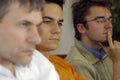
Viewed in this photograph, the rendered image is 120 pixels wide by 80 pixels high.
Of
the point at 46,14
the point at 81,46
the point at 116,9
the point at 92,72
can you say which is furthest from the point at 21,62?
the point at 116,9

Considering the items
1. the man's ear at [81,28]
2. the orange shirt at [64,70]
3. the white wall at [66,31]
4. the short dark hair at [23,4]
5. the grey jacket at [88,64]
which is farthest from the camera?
the white wall at [66,31]

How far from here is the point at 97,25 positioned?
1.95m

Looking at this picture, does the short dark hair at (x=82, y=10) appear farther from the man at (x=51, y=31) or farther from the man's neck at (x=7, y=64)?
the man's neck at (x=7, y=64)

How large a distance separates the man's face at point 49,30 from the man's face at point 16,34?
51 centimetres

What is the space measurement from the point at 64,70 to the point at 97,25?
573 millimetres

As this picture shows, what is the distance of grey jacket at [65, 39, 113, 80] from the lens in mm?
1688

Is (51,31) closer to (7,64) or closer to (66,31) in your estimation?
(7,64)

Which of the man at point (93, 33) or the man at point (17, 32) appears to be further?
the man at point (93, 33)

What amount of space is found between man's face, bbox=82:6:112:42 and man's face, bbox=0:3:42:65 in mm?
1061

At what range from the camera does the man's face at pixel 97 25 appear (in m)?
1.94

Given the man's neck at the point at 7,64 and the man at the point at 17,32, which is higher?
the man at the point at 17,32

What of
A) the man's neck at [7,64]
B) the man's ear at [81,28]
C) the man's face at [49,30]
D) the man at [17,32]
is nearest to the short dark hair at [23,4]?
the man at [17,32]

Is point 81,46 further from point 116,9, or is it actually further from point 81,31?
point 116,9

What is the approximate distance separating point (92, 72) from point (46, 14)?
461 millimetres
